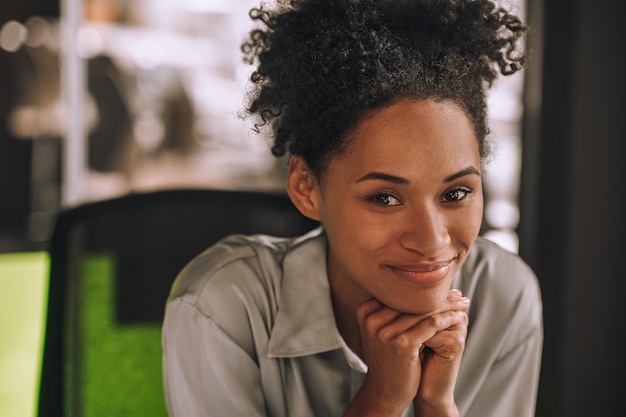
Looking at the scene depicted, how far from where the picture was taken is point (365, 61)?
2.64 feet

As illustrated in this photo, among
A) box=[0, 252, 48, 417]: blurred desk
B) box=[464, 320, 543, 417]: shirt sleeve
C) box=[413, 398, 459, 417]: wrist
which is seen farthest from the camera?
box=[0, 252, 48, 417]: blurred desk

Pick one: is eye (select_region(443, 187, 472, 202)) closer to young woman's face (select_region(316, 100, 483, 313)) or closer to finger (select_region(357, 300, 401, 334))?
young woman's face (select_region(316, 100, 483, 313))

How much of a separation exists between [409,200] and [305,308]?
0.92 ft

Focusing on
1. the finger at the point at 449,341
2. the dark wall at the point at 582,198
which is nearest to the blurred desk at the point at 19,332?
the dark wall at the point at 582,198

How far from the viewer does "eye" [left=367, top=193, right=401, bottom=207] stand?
0.81 m

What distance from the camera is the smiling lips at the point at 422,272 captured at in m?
0.81

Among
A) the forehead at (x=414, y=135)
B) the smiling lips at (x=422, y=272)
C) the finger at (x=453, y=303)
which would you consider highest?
the forehead at (x=414, y=135)

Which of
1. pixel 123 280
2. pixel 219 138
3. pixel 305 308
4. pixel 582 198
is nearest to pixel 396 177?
pixel 305 308

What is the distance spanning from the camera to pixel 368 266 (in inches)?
32.9

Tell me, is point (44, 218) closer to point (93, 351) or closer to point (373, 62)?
point (93, 351)

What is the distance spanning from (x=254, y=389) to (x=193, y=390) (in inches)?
3.4

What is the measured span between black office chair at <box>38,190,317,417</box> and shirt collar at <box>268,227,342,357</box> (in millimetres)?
262

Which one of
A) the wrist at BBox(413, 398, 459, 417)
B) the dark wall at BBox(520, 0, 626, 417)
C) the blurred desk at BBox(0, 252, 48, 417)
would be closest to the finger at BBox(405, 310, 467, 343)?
the wrist at BBox(413, 398, 459, 417)

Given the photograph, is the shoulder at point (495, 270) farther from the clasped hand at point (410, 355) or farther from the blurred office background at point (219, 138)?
the blurred office background at point (219, 138)
